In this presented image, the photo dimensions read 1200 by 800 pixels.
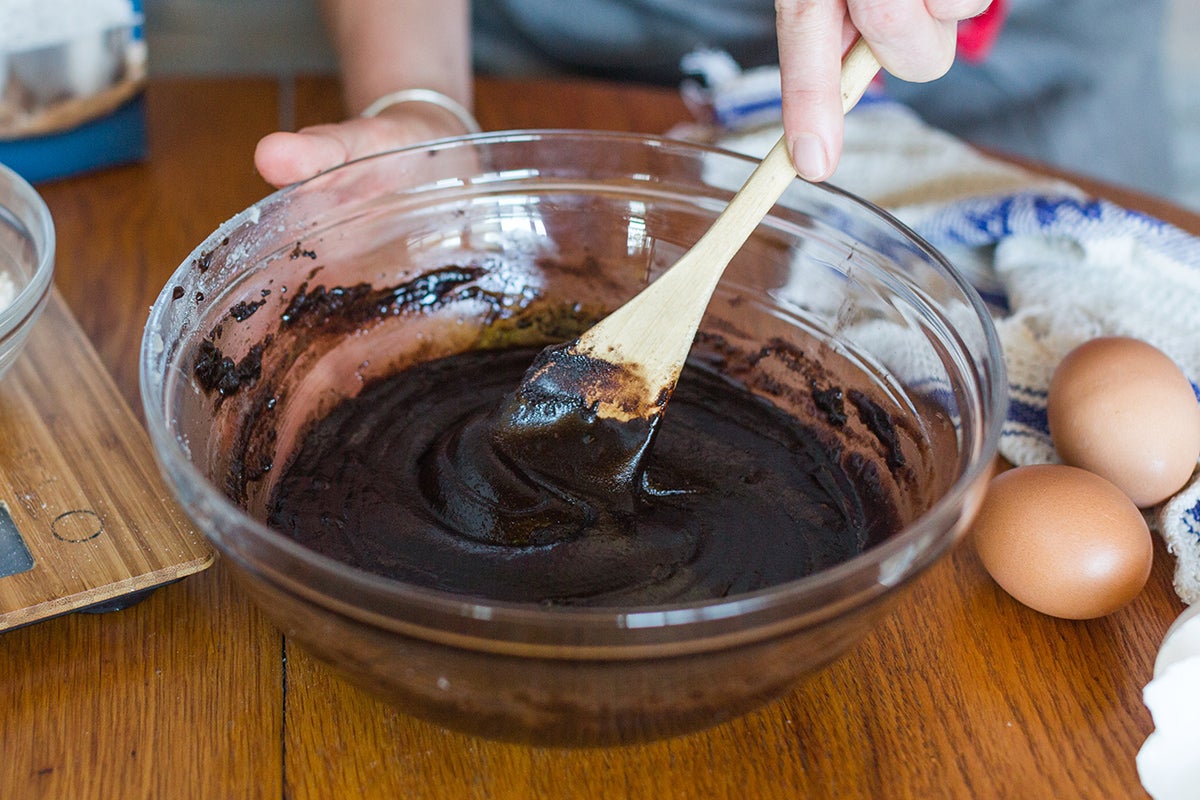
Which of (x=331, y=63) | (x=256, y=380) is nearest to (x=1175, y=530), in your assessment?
(x=256, y=380)

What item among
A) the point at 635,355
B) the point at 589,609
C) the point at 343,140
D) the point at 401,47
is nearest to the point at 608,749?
the point at 589,609

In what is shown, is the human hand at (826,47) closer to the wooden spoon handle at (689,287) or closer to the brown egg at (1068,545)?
the wooden spoon handle at (689,287)

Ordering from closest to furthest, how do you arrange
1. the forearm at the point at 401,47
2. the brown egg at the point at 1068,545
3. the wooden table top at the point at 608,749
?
the wooden table top at the point at 608,749 < the brown egg at the point at 1068,545 < the forearm at the point at 401,47

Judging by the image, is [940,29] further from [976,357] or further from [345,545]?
[345,545]

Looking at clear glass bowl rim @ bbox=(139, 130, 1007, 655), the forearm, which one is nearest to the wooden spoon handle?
clear glass bowl rim @ bbox=(139, 130, 1007, 655)

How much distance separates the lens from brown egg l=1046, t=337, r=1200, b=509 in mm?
939

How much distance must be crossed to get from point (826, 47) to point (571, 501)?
433mm

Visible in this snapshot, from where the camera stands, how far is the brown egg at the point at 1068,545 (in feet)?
2.79

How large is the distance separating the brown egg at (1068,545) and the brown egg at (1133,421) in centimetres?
7

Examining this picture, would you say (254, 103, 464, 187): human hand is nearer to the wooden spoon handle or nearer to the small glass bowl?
the small glass bowl

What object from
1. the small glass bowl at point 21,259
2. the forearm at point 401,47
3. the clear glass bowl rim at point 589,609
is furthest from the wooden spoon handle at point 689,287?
the forearm at point 401,47

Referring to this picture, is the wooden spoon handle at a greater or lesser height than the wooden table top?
greater

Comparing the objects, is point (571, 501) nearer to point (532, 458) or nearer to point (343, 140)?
point (532, 458)

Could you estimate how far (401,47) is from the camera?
1494 mm
